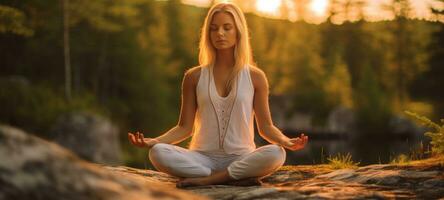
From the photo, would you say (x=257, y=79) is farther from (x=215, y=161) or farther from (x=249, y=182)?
(x=249, y=182)

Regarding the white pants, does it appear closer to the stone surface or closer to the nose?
the stone surface

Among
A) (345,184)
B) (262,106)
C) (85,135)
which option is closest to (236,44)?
(262,106)

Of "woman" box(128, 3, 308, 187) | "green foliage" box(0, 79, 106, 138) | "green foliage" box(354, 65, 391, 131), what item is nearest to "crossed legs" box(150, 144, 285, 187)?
"woman" box(128, 3, 308, 187)

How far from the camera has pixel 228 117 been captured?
17.0ft

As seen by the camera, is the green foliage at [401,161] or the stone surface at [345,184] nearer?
the stone surface at [345,184]

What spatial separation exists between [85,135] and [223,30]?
18.9m

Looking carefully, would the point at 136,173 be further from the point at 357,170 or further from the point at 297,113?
the point at 297,113

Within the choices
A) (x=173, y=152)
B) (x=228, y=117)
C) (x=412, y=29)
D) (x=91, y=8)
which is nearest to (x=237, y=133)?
(x=228, y=117)

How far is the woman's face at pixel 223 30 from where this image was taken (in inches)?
207

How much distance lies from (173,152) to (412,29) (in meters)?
39.5

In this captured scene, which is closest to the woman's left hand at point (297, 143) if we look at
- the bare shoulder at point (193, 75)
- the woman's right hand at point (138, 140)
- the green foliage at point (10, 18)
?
the bare shoulder at point (193, 75)

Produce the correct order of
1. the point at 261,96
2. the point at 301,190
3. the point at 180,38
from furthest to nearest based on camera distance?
the point at 180,38, the point at 261,96, the point at 301,190

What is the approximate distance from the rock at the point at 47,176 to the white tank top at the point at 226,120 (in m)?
2.67

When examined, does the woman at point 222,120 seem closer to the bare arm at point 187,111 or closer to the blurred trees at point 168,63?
the bare arm at point 187,111
